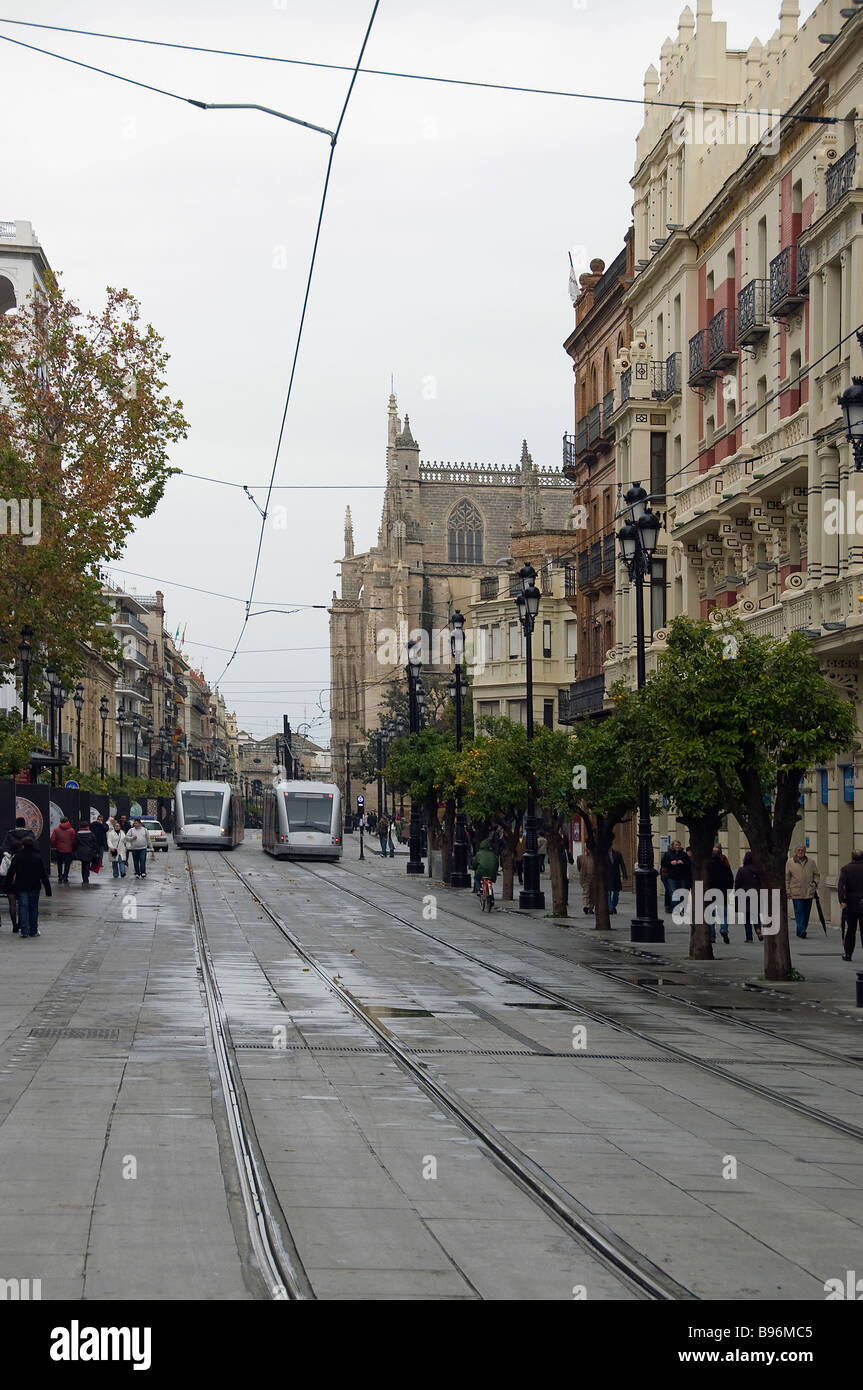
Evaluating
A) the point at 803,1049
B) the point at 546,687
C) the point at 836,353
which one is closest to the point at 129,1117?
the point at 803,1049

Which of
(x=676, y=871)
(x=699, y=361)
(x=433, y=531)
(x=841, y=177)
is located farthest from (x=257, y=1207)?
(x=433, y=531)

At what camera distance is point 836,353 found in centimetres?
2877

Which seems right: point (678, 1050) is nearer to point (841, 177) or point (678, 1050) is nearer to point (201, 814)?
point (841, 177)

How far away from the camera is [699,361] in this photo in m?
38.4

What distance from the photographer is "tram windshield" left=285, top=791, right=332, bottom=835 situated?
191 feet

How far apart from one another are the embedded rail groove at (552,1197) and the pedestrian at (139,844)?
1110 inches

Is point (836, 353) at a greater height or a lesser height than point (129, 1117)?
greater

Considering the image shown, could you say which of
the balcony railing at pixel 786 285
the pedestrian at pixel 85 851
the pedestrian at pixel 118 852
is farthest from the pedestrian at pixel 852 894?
the pedestrian at pixel 118 852

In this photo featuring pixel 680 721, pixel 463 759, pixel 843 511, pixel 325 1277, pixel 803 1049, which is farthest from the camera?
pixel 463 759

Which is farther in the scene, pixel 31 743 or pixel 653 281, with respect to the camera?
pixel 653 281

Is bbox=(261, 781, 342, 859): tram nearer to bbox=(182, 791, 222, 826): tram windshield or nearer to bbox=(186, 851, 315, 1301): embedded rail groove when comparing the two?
bbox=(182, 791, 222, 826): tram windshield

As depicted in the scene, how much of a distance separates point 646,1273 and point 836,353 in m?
23.8

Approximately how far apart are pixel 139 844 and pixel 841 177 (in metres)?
24.1

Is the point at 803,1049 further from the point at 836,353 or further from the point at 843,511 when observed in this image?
the point at 836,353
